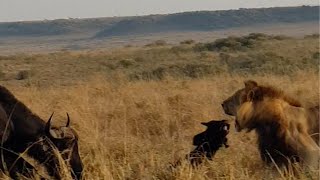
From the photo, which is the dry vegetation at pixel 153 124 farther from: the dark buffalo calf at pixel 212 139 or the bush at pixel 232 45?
the bush at pixel 232 45

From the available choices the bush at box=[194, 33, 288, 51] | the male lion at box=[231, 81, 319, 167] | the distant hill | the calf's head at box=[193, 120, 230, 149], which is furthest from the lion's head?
the distant hill

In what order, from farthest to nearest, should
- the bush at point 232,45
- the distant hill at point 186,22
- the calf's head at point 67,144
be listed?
the distant hill at point 186,22, the bush at point 232,45, the calf's head at point 67,144

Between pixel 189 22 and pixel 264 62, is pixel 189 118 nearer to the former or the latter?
pixel 264 62

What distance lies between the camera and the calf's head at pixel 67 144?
22.6 ft

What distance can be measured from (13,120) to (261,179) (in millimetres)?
2612

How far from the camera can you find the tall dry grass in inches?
264

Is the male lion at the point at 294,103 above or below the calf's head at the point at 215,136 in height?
above

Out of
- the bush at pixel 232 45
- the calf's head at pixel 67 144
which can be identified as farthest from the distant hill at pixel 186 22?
the calf's head at pixel 67 144

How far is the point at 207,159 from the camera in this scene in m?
6.89

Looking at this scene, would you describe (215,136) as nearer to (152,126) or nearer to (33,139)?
(33,139)

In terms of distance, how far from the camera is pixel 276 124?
660 centimetres

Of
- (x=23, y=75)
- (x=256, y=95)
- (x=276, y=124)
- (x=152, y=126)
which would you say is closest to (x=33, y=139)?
(x=256, y=95)

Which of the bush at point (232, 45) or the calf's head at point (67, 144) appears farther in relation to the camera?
the bush at point (232, 45)

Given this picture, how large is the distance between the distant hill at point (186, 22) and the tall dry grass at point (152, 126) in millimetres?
89868
